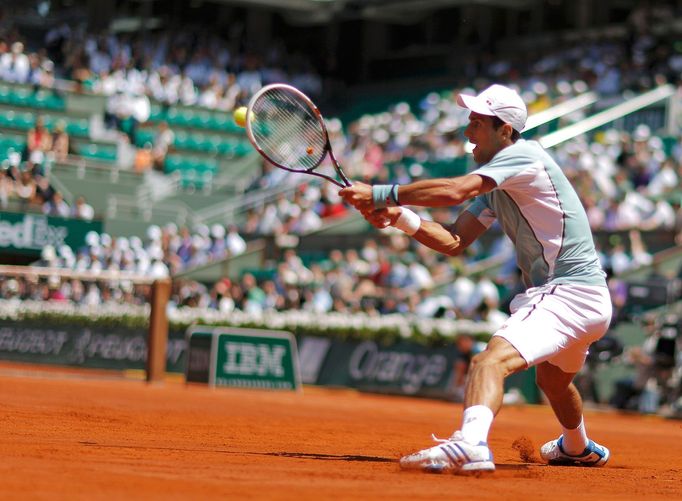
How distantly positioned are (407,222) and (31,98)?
84.1ft

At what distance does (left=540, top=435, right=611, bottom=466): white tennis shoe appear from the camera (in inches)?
316

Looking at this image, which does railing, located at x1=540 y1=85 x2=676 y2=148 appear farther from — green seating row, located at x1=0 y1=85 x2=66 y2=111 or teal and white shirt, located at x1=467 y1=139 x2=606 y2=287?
teal and white shirt, located at x1=467 y1=139 x2=606 y2=287

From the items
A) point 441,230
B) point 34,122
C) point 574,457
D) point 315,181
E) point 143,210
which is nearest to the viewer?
point 441,230

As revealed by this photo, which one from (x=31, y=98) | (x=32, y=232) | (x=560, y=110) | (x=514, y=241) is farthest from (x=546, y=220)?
(x=31, y=98)

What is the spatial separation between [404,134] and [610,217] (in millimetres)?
9953

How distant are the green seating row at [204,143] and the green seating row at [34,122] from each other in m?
1.46

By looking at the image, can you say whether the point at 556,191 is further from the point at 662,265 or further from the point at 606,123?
the point at 606,123

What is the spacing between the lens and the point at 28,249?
26750 mm

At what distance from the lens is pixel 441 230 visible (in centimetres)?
741

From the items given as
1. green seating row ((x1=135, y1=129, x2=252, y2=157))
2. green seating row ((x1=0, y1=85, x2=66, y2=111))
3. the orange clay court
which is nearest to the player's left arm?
the orange clay court

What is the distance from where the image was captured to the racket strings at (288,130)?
8.02m

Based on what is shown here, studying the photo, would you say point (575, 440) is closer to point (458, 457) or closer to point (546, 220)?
point (546, 220)

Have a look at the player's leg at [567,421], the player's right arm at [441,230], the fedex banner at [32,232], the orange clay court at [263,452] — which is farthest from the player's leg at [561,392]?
the fedex banner at [32,232]

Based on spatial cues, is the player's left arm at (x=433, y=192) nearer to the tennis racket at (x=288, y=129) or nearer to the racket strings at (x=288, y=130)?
the tennis racket at (x=288, y=129)
